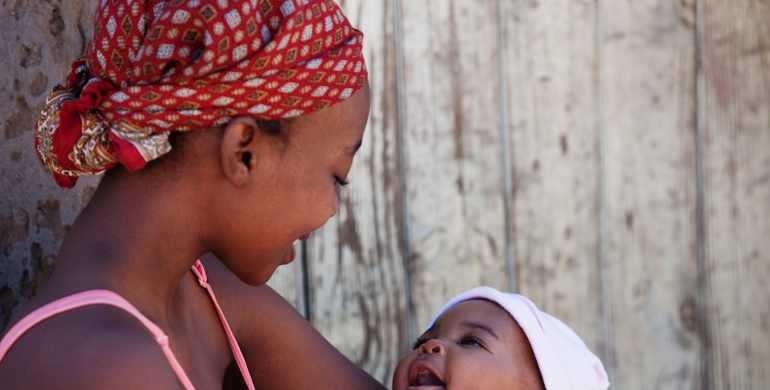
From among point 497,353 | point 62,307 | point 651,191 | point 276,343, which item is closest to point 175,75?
point 62,307

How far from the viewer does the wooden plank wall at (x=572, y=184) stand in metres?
2.31

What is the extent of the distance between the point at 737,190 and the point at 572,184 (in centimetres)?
59

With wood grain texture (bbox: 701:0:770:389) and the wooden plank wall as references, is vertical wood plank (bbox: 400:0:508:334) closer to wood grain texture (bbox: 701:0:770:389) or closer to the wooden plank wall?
the wooden plank wall

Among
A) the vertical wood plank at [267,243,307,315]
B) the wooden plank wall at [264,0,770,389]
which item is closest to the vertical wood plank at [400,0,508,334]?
A: the wooden plank wall at [264,0,770,389]

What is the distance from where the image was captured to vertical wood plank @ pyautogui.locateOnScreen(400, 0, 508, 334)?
229 centimetres

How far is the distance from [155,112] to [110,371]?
0.42 m

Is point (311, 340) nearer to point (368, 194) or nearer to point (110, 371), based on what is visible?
point (368, 194)

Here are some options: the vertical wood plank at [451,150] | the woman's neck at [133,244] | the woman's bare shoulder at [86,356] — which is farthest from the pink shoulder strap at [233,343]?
the vertical wood plank at [451,150]

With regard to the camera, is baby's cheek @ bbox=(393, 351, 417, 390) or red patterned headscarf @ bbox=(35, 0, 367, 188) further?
baby's cheek @ bbox=(393, 351, 417, 390)

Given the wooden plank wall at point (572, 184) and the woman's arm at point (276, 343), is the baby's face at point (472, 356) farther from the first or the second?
the wooden plank wall at point (572, 184)

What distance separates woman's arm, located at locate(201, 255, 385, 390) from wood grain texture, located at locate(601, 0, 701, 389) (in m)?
1.09

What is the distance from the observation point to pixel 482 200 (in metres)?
2.38

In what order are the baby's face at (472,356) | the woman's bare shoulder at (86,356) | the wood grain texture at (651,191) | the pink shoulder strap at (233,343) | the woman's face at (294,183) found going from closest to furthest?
1. the woman's bare shoulder at (86,356)
2. the woman's face at (294,183)
3. the pink shoulder strap at (233,343)
4. the baby's face at (472,356)
5. the wood grain texture at (651,191)

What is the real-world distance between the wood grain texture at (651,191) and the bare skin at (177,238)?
1325 mm
